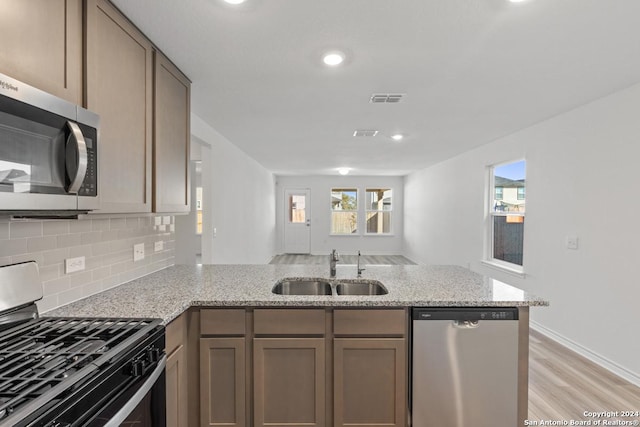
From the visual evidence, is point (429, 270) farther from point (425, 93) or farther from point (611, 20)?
point (611, 20)

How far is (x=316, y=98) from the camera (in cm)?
284

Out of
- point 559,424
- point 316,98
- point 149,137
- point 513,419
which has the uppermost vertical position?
point 316,98

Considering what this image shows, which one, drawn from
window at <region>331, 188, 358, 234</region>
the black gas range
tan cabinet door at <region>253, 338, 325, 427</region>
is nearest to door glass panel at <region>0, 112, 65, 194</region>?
the black gas range

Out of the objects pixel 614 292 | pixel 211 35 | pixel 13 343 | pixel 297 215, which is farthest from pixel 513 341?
pixel 297 215

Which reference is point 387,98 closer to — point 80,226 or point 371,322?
point 371,322

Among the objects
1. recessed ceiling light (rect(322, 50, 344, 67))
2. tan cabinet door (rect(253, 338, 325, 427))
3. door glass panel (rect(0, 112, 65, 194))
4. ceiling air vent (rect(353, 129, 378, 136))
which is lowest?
tan cabinet door (rect(253, 338, 325, 427))

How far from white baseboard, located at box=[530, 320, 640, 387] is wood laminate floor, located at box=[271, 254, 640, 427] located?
4 centimetres

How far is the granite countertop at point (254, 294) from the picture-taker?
1.62m

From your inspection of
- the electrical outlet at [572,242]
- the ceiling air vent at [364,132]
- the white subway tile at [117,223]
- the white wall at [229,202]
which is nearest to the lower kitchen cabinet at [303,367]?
the white subway tile at [117,223]

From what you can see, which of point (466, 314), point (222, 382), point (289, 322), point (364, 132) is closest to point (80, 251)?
point (222, 382)

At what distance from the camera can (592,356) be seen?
2.97 metres

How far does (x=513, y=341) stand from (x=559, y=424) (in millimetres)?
932

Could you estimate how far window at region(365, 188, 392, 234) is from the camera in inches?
383

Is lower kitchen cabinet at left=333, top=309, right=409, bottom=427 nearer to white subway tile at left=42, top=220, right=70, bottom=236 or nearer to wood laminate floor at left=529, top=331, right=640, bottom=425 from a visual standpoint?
wood laminate floor at left=529, top=331, right=640, bottom=425
